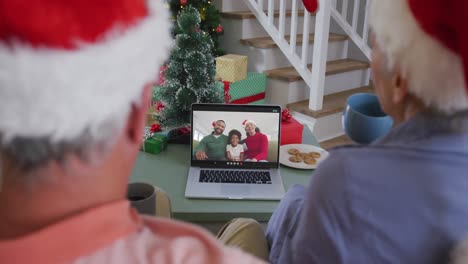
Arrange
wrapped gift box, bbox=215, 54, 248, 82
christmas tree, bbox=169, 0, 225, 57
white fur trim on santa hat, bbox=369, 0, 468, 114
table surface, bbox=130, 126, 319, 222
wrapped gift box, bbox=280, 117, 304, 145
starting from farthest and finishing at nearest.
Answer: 1. christmas tree, bbox=169, 0, 225, 57
2. wrapped gift box, bbox=215, 54, 248, 82
3. wrapped gift box, bbox=280, 117, 304, 145
4. table surface, bbox=130, 126, 319, 222
5. white fur trim on santa hat, bbox=369, 0, 468, 114

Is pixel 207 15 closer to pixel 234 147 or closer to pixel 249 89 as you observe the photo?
pixel 249 89

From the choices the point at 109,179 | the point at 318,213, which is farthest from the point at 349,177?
the point at 109,179

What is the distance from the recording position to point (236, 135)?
1.35 meters

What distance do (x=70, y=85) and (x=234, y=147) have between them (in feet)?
2.97

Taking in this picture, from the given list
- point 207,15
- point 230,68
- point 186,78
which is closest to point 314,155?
point 186,78

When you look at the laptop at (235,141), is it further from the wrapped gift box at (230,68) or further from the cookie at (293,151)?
the wrapped gift box at (230,68)

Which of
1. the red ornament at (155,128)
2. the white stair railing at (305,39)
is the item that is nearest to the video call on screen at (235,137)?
the red ornament at (155,128)

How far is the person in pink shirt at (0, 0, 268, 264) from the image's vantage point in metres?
0.44

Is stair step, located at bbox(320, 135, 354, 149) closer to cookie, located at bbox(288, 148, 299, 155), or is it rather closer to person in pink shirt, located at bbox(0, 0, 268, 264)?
cookie, located at bbox(288, 148, 299, 155)

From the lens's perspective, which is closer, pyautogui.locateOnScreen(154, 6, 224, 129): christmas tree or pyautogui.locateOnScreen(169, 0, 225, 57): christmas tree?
pyautogui.locateOnScreen(154, 6, 224, 129): christmas tree

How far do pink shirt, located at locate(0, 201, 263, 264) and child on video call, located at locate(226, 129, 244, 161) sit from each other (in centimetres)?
75

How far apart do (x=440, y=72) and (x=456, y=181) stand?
17 cm

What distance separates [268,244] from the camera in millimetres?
1081

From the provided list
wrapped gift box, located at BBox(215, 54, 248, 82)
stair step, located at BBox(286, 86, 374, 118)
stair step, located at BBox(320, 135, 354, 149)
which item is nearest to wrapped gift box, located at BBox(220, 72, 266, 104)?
wrapped gift box, located at BBox(215, 54, 248, 82)
